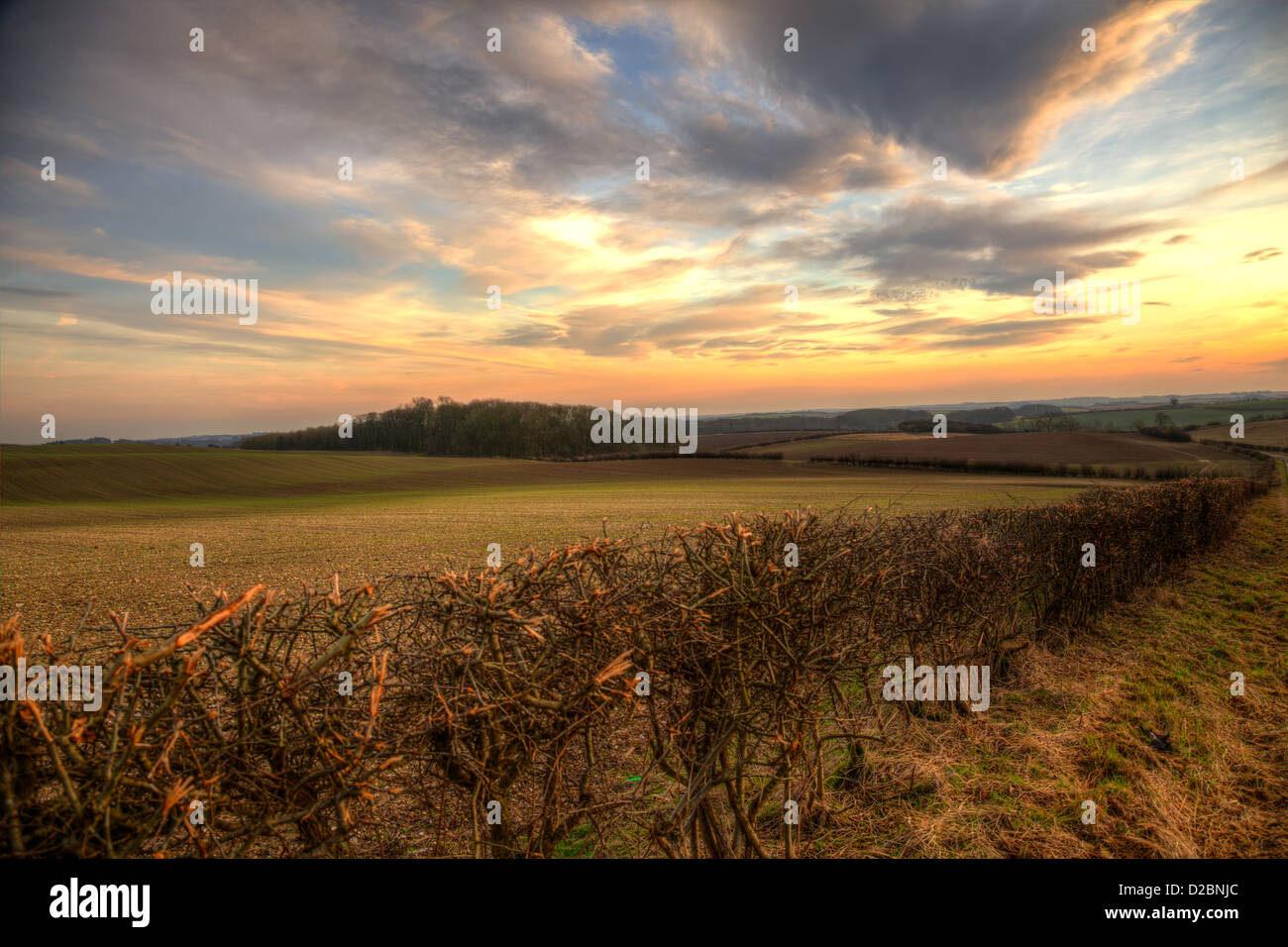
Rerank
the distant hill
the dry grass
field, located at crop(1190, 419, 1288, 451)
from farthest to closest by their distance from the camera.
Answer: the distant hill, field, located at crop(1190, 419, 1288, 451), the dry grass

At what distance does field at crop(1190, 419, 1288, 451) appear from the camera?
6500 centimetres

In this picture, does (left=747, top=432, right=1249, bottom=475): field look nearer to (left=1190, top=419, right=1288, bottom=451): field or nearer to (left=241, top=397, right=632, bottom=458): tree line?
(left=1190, top=419, right=1288, bottom=451): field

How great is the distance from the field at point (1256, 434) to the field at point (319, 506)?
120ft

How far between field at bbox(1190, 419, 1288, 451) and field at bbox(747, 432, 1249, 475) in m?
6.10

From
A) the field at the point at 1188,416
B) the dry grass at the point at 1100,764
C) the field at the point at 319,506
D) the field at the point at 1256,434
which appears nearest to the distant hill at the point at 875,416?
the field at the point at 1188,416

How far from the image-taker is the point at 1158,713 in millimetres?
5969

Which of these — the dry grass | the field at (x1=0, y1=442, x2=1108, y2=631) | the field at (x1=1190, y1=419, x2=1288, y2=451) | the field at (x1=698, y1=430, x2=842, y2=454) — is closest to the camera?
the dry grass

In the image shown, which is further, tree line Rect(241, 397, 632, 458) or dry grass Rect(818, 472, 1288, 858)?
tree line Rect(241, 397, 632, 458)

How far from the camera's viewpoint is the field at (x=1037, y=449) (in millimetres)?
53750

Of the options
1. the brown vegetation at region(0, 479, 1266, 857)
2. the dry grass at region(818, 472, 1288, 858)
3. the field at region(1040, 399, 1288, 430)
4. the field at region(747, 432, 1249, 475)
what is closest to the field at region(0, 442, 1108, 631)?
the dry grass at region(818, 472, 1288, 858)

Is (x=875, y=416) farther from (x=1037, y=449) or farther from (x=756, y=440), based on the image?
(x=1037, y=449)

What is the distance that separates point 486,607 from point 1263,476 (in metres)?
47.3

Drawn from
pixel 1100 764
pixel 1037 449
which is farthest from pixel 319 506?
pixel 1037 449

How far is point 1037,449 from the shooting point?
208ft
